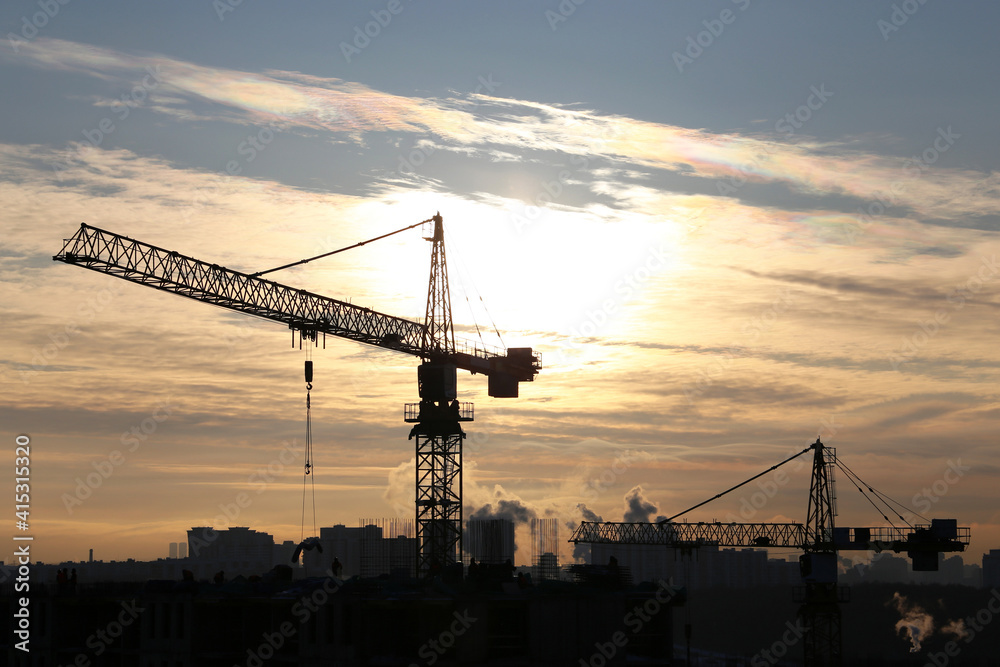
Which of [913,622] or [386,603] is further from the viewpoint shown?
[913,622]

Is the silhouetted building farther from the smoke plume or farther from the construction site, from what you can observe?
the smoke plume

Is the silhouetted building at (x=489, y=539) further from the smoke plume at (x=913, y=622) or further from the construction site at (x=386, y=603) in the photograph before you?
the smoke plume at (x=913, y=622)

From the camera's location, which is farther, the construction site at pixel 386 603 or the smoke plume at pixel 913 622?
the smoke plume at pixel 913 622

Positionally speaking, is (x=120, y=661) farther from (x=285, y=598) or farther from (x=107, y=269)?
(x=107, y=269)

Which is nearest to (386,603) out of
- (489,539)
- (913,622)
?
(489,539)

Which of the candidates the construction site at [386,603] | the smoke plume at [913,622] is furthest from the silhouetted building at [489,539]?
the smoke plume at [913,622]

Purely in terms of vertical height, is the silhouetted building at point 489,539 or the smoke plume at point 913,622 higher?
the silhouetted building at point 489,539

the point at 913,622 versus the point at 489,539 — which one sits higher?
the point at 489,539

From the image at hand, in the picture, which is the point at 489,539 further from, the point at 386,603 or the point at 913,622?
the point at 913,622

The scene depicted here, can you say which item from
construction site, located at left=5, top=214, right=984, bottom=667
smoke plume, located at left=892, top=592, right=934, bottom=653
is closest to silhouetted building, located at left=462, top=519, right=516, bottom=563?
construction site, located at left=5, top=214, right=984, bottom=667

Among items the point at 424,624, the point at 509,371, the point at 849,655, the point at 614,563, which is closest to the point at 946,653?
the point at 849,655

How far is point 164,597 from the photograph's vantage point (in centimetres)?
6128

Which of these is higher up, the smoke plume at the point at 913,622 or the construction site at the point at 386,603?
the construction site at the point at 386,603

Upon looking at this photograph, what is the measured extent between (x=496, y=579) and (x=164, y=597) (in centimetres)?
1973
